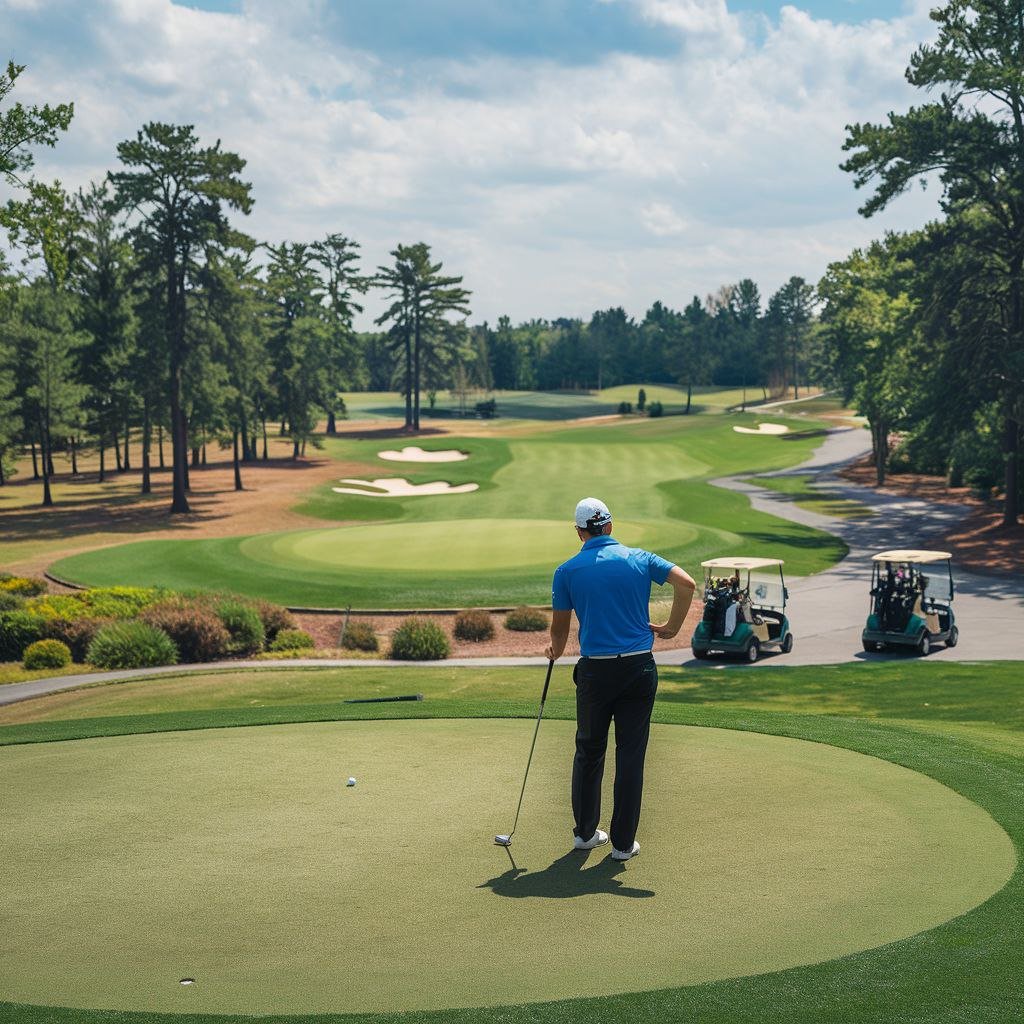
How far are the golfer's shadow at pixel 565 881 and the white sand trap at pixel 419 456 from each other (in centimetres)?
7693

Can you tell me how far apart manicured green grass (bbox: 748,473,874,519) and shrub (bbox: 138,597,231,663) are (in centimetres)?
3803

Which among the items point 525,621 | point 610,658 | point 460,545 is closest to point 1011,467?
point 460,545

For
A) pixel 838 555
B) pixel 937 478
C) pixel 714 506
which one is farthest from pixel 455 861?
pixel 937 478

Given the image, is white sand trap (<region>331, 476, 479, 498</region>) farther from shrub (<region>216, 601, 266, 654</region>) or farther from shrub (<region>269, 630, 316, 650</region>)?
shrub (<region>216, 601, 266, 654</region>)

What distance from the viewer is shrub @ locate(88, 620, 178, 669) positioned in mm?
25422

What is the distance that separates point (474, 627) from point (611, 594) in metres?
22.1

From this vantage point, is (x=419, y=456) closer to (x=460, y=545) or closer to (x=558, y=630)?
(x=460, y=545)

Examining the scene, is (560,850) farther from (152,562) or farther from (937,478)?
(937,478)

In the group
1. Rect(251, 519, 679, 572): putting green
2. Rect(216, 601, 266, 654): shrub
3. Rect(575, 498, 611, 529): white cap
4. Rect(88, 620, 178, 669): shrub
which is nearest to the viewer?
Rect(575, 498, 611, 529): white cap

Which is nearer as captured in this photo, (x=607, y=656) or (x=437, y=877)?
(x=437, y=877)

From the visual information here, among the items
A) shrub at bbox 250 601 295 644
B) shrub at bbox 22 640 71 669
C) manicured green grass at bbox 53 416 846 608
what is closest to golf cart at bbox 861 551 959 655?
manicured green grass at bbox 53 416 846 608

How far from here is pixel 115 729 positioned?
521 inches

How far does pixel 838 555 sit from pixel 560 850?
3880 cm

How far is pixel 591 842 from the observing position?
25.0 ft
